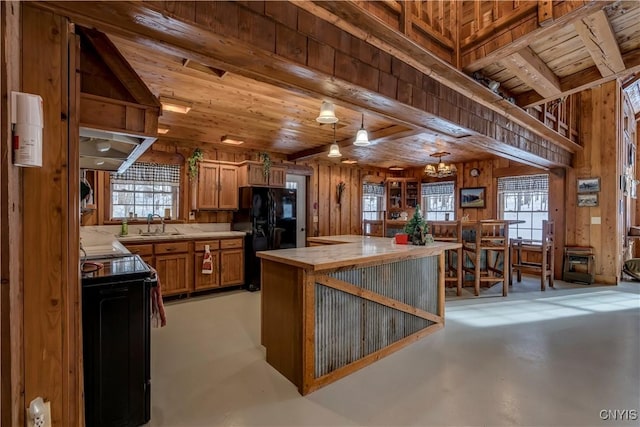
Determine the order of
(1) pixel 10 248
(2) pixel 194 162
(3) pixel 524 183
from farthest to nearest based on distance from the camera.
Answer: (3) pixel 524 183 < (2) pixel 194 162 < (1) pixel 10 248

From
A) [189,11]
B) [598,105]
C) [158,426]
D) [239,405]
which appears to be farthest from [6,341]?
[598,105]

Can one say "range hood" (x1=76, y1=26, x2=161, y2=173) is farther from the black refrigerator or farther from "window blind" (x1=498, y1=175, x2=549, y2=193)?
"window blind" (x1=498, y1=175, x2=549, y2=193)

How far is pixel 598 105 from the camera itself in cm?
577

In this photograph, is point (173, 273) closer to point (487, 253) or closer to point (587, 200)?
point (487, 253)

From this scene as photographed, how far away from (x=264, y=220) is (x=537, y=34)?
4.25 m

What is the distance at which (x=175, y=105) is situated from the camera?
3545 millimetres

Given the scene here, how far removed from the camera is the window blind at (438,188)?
26.4ft

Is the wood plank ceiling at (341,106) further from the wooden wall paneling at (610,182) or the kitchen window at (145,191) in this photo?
the wooden wall paneling at (610,182)

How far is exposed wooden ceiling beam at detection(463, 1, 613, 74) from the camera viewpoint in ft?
6.31

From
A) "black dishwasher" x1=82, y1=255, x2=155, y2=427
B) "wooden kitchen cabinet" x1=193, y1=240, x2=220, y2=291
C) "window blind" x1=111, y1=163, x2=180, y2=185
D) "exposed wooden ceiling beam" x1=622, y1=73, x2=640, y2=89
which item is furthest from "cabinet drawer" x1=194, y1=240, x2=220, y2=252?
"exposed wooden ceiling beam" x1=622, y1=73, x2=640, y2=89

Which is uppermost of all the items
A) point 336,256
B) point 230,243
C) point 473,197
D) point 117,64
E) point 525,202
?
point 117,64

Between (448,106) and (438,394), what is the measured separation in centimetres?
252

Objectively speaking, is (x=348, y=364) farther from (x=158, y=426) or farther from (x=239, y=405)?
(x=158, y=426)

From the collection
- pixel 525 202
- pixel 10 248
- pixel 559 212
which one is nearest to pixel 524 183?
pixel 525 202
